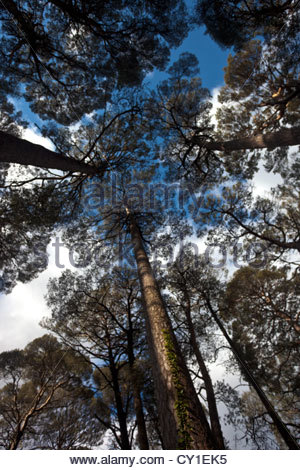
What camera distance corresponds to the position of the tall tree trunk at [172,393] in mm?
1943

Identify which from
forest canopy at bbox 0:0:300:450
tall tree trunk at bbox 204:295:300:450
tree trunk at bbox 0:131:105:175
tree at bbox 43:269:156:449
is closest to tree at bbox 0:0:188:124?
forest canopy at bbox 0:0:300:450

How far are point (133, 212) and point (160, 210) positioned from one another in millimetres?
1118

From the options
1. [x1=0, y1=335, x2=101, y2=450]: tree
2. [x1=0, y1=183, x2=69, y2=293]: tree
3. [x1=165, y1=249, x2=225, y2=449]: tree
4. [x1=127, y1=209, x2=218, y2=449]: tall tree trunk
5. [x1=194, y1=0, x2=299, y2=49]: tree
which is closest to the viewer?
[x1=127, y1=209, x2=218, y2=449]: tall tree trunk

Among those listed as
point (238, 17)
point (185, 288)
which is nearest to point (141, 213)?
point (185, 288)

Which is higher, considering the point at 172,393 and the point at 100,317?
the point at 100,317

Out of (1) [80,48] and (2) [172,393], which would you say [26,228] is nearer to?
(1) [80,48]

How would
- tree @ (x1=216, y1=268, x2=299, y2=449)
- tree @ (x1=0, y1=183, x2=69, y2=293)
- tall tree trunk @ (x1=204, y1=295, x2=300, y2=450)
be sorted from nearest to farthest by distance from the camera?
tall tree trunk @ (x1=204, y1=295, x2=300, y2=450)
tree @ (x1=0, y1=183, x2=69, y2=293)
tree @ (x1=216, y1=268, x2=299, y2=449)

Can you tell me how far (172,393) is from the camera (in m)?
2.29

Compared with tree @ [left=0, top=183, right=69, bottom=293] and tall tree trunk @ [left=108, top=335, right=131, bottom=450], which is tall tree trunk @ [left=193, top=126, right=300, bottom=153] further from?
tall tree trunk @ [left=108, top=335, right=131, bottom=450]

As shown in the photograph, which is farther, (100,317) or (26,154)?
(100,317)

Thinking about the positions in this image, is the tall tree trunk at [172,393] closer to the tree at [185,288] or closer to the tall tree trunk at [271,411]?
the tall tree trunk at [271,411]

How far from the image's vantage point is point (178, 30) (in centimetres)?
510

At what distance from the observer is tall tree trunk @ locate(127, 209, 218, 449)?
1943 millimetres

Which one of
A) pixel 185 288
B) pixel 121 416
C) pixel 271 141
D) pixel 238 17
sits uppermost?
pixel 238 17
